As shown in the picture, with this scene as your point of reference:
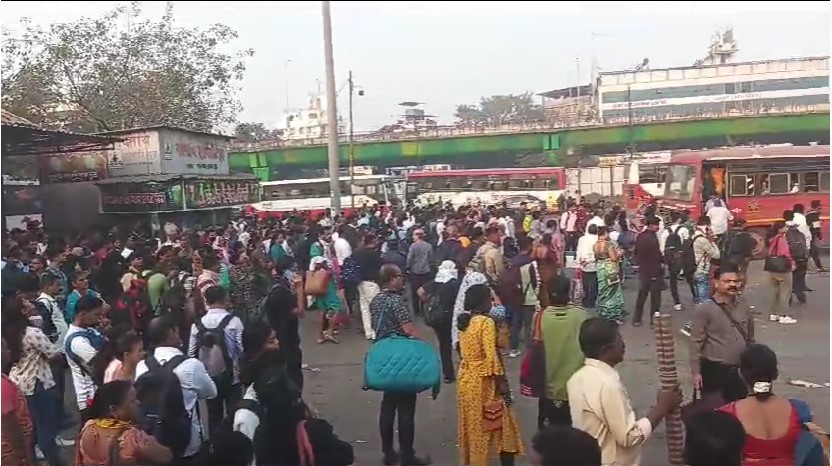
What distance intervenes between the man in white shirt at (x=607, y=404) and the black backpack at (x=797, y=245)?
7.05m

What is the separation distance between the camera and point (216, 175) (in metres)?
7.74

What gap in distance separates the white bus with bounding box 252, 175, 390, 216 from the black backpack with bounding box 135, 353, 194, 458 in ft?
20.3

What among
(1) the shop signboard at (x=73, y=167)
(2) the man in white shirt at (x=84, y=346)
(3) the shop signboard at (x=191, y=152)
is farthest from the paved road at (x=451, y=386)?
(1) the shop signboard at (x=73, y=167)

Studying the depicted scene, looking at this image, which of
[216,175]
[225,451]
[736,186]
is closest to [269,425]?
[225,451]

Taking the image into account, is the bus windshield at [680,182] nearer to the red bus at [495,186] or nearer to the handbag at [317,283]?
the red bus at [495,186]

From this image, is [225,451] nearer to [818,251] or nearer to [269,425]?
[269,425]

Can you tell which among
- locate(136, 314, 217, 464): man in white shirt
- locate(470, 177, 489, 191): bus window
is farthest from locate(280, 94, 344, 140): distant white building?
locate(470, 177, 489, 191): bus window

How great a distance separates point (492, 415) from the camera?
13.9ft

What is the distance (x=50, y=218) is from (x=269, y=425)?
4412 millimetres

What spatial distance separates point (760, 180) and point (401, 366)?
495 inches

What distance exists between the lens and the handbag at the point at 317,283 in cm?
809

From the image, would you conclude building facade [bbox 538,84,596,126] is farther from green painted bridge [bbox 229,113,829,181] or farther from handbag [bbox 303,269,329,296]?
handbag [bbox 303,269,329,296]

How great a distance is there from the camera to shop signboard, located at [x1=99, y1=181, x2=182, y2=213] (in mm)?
6559

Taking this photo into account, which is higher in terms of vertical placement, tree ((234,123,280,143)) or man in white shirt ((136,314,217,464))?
tree ((234,123,280,143))
